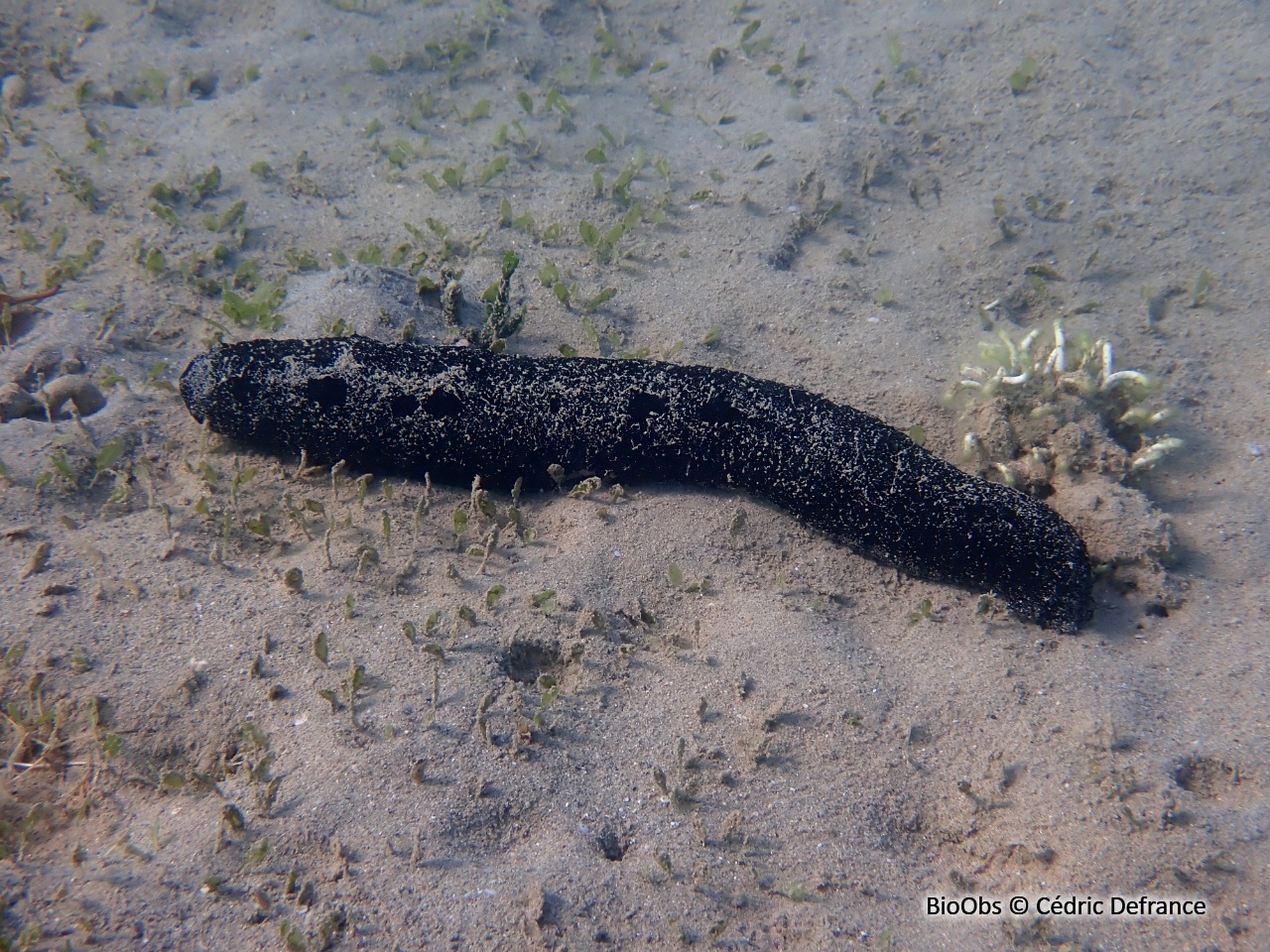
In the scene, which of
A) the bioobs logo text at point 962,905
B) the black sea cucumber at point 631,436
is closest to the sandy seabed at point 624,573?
the bioobs logo text at point 962,905

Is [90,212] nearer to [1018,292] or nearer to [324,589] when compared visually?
[324,589]

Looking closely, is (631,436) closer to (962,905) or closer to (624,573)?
(624,573)

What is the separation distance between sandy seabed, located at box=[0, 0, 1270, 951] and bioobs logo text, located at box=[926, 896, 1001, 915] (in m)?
0.01

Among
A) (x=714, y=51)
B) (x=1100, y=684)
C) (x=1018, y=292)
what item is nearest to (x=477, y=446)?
(x=1100, y=684)

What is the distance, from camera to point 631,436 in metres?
3.10

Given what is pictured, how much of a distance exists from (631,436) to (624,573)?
23.6 inches

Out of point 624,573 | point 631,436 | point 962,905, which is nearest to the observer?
point 962,905

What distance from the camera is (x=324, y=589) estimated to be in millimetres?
2730

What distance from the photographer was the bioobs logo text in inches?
86.1

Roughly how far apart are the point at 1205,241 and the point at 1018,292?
1430mm

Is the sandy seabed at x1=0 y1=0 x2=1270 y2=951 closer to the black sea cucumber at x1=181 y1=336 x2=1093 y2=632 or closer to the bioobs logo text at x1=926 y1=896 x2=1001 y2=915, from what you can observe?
the bioobs logo text at x1=926 y1=896 x2=1001 y2=915

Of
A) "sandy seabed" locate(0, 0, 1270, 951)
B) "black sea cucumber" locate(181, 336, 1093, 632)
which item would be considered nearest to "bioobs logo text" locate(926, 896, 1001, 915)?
"sandy seabed" locate(0, 0, 1270, 951)

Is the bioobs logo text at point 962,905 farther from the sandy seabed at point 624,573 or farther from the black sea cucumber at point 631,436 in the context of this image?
the black sea cucumber at point 631,436

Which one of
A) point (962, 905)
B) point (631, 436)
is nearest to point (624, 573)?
point (631, 436)
